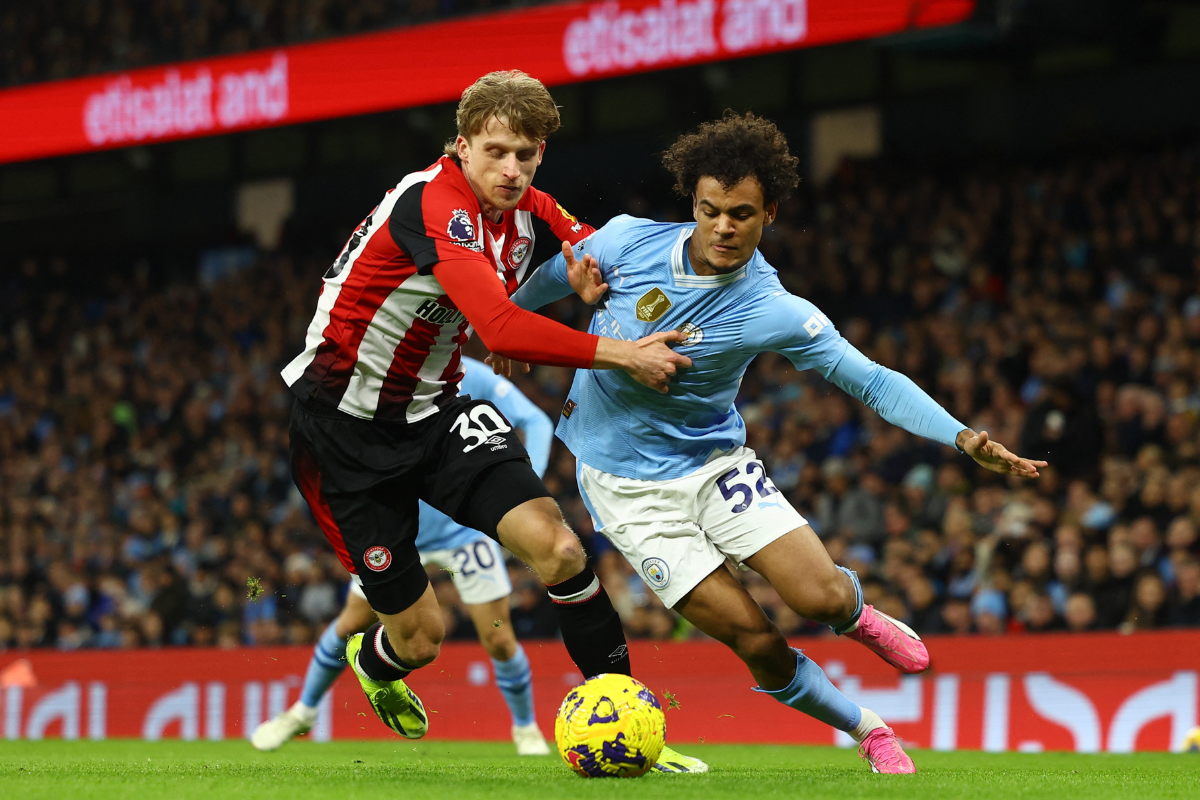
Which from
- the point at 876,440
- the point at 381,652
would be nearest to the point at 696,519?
the point at 381,652

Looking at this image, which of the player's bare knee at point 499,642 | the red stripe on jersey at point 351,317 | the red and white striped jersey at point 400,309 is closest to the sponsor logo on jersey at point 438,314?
the red and white striped jersey at point 400,309

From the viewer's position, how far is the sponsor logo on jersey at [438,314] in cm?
523

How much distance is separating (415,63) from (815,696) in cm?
1045

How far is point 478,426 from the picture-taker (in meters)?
5.34

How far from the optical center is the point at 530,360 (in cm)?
481

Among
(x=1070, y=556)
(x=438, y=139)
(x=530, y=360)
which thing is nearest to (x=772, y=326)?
(x=530, y=360)

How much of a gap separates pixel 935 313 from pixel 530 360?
8707 mm

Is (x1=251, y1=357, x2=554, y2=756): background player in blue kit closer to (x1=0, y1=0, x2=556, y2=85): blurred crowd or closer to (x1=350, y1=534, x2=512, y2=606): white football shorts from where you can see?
(x1=350, y1=534, x2=512, y2=606): white football shorts

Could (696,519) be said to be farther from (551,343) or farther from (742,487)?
(551,343)

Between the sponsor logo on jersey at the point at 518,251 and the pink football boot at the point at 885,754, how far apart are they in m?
2.29

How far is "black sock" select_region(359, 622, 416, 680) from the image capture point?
5836 millimetres

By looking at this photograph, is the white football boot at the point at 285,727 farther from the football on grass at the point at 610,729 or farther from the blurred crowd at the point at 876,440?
the football on grass at the point at 610,729

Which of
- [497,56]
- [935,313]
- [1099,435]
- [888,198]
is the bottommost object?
[1099,435]

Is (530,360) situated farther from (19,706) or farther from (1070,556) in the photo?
(19,706)
